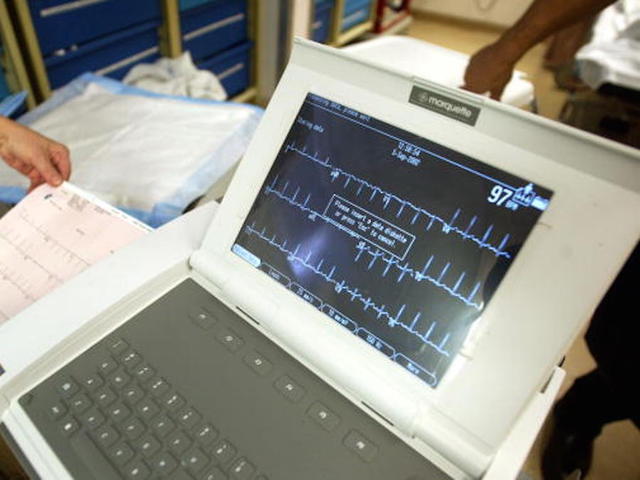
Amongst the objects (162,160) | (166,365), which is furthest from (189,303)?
(162,160)

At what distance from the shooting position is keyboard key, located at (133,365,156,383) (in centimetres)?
40

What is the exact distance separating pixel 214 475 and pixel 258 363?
0.32ft

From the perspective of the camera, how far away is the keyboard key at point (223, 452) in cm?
35

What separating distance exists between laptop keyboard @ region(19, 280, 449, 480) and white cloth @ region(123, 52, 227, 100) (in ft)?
3.25

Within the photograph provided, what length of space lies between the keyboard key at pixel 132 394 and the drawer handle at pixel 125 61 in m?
1.20

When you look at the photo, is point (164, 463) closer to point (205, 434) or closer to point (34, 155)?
point (205, 434)

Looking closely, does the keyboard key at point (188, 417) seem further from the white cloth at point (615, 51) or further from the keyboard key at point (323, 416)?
the white cloth at point (615, 51)

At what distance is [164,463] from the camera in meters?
0.36

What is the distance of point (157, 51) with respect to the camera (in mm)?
1478

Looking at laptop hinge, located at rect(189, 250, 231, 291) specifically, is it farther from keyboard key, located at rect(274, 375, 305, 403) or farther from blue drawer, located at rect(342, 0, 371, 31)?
blue drawer, located at rect(342, 0, 371, 31)

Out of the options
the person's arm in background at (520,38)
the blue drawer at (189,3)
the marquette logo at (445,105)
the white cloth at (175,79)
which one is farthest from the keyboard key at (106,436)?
the blue drawer at (189,3)

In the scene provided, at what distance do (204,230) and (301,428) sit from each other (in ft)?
0.82

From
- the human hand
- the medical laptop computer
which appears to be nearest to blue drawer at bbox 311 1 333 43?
the human hand

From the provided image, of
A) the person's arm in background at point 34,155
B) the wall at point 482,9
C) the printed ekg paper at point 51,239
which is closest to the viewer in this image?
the printed ekg paper at point 51,239
